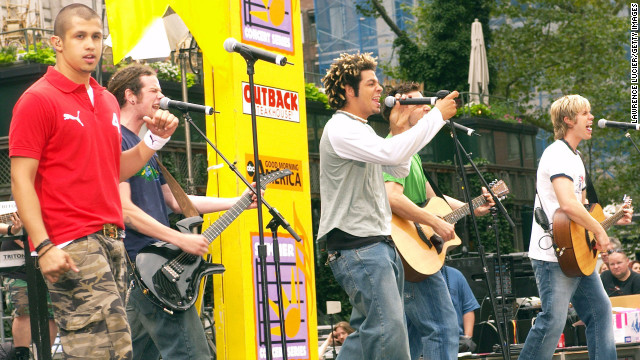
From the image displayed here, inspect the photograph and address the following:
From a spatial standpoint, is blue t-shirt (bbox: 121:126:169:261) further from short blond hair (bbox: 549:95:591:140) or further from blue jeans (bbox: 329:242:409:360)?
short blond hair (bbox: 549:95:591:140)

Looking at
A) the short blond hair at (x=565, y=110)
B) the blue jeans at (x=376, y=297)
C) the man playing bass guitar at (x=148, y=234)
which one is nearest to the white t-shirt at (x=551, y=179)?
the short blond hair at (x=565, y=110)

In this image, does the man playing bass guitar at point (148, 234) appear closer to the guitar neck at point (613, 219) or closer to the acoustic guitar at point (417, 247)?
the acoustic guitar at point (417, 247)

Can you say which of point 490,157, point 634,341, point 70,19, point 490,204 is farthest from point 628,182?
point 70,19

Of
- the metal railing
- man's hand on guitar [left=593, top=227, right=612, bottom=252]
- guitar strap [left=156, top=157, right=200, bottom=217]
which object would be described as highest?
the metal railing

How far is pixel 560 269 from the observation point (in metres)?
6.96

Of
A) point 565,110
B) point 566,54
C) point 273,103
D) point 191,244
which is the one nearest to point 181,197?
point 191,244

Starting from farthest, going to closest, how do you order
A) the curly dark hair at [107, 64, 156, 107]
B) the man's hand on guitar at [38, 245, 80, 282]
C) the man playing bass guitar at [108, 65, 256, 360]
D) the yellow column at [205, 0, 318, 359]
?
1. the yellow column at [205, 0, 318, 359]
2. the curly dark hair at [107, 64, 156, 107]
3. the man playing bass guitar at [108, 65, 256, 360]
4. the man's hand on guitar at [38, 245, 80, 282]

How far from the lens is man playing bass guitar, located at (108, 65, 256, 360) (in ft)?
16.9

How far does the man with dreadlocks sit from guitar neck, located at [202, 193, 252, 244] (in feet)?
1.58

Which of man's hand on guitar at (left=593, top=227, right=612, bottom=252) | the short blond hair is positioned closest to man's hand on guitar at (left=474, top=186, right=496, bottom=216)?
the short blond hair

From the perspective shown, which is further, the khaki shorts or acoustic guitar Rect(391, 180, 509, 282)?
the khaki shorts

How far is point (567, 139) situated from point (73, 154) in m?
4.41

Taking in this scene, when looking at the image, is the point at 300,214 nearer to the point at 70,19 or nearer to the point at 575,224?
the point at 575,224

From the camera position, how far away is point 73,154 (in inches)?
160
